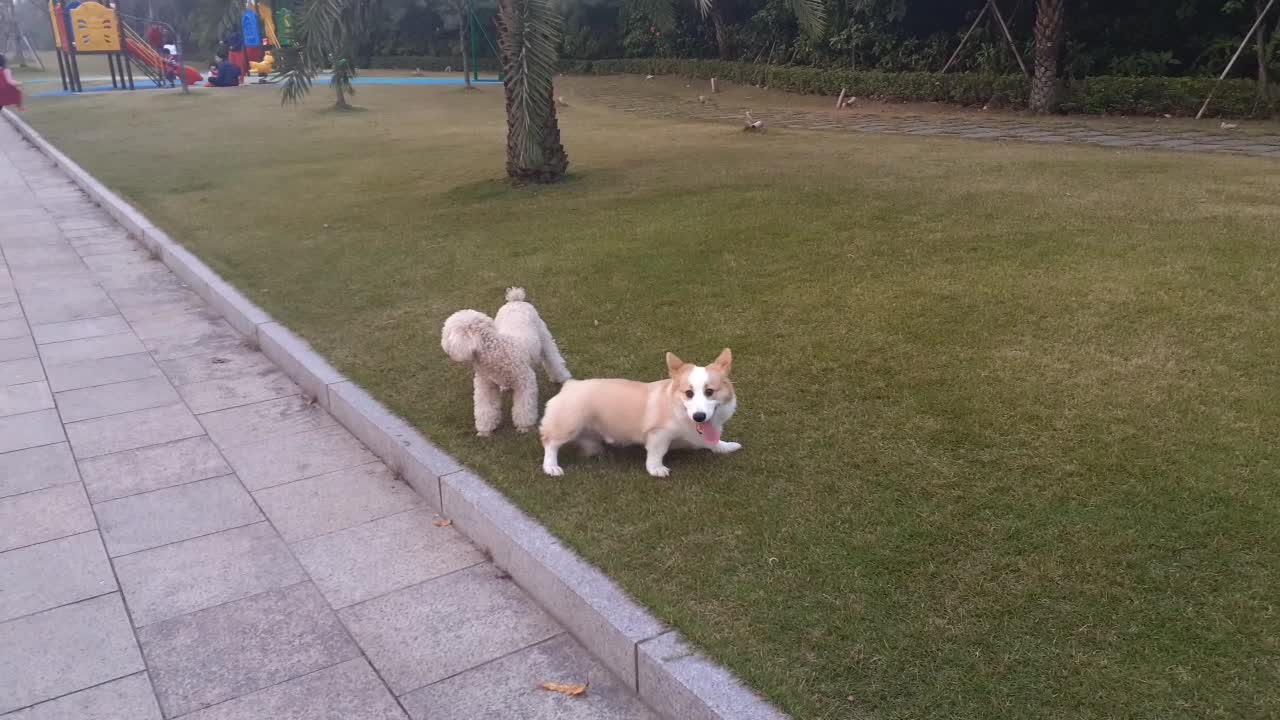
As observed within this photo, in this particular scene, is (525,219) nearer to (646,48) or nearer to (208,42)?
(646,48)

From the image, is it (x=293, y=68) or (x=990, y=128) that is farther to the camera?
(x=990, y=128)

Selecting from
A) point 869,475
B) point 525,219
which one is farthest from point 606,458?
point 525,219

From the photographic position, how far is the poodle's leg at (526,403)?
4770 millimetres

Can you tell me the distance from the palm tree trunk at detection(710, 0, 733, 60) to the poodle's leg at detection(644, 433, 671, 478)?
2938 cm

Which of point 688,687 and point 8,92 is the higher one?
point 8,92

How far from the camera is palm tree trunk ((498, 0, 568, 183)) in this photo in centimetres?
1012

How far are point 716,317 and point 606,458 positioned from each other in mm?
2132

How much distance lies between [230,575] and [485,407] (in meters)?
1.50

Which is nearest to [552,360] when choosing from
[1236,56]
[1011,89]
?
[1236,56]

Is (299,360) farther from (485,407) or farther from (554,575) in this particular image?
(554,575)

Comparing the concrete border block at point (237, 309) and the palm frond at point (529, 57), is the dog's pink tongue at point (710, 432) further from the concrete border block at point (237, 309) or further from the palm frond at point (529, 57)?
the palm frond at point (529, 57)

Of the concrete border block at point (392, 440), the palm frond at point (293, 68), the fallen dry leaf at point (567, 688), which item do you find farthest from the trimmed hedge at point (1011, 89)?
the fallen dry leaf at point (567, 688)

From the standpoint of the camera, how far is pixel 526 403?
4801mm

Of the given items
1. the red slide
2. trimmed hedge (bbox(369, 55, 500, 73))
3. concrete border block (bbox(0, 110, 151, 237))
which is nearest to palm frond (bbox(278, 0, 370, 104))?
concrete border block (bbox(0, 110, 151, 237))
